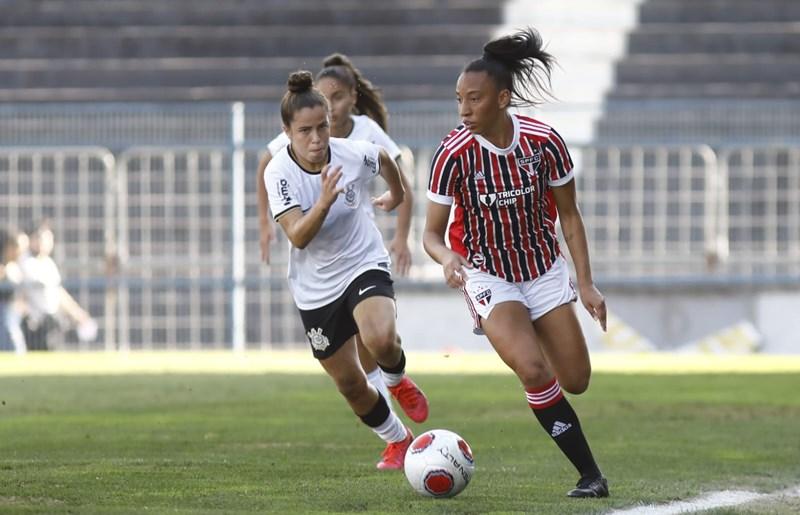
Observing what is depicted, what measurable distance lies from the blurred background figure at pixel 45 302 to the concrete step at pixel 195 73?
16.5 ft

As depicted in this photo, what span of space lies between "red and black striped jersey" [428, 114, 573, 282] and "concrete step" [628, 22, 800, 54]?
18.7 meters

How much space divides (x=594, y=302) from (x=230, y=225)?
1343 centimetres

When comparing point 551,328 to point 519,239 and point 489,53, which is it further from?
point 489,53

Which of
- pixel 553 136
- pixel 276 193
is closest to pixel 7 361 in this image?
pixel 276 193

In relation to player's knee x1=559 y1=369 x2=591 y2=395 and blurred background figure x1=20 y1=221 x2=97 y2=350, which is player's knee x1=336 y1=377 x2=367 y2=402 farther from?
blurred background figure x1=20 y1=221 x2=97 y2=350

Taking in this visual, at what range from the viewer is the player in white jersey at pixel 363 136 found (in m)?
9.01

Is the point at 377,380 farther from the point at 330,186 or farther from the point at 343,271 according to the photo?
the point at 330,186

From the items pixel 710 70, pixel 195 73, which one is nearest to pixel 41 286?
pixel 195 73

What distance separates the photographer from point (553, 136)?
732 centimetres

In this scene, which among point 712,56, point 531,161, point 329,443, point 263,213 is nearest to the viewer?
point 531,161

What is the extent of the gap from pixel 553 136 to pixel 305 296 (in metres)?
1.76

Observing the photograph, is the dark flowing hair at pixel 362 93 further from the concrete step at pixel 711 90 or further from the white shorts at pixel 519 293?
the concrete step at pixel 711 90

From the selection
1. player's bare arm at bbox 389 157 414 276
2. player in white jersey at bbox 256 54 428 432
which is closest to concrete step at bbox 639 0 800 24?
player in white jersey at bbox 256 54 428 432

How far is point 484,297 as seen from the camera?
7301mm
